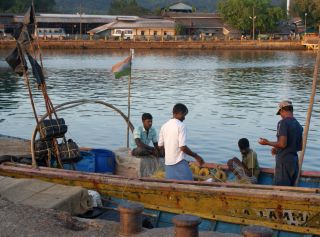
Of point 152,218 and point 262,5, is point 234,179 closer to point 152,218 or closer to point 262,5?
point 152,218

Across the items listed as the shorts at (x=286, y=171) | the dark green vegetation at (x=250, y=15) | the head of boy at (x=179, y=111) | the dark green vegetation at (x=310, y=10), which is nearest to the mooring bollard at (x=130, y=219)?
the head of boy at (x=179, y=111)

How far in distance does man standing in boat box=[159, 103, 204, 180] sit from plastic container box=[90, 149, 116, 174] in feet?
5.78

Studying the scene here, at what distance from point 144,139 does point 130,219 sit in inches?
115

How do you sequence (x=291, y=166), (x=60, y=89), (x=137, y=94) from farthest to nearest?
(x=60, y=89)
(x=137, y=94)
(x=291, y=166)

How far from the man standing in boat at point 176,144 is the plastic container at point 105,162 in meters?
1.76

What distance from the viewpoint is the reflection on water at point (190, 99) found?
20.0 metres

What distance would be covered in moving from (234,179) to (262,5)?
83.9 meters

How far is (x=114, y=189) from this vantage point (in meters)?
9.41

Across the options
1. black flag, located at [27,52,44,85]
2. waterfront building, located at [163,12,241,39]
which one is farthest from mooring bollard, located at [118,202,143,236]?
waterfront building, located at [163,12,241,39]

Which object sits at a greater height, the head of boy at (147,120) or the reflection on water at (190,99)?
the head of boy at (147,120)

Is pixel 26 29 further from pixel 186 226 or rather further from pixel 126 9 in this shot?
pixel 126 9

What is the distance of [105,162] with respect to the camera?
35.1 feet

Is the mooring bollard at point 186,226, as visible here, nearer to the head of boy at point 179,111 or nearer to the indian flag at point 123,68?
the head of boy at point 179,111

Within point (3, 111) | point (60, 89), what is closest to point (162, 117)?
point (3, 111)
